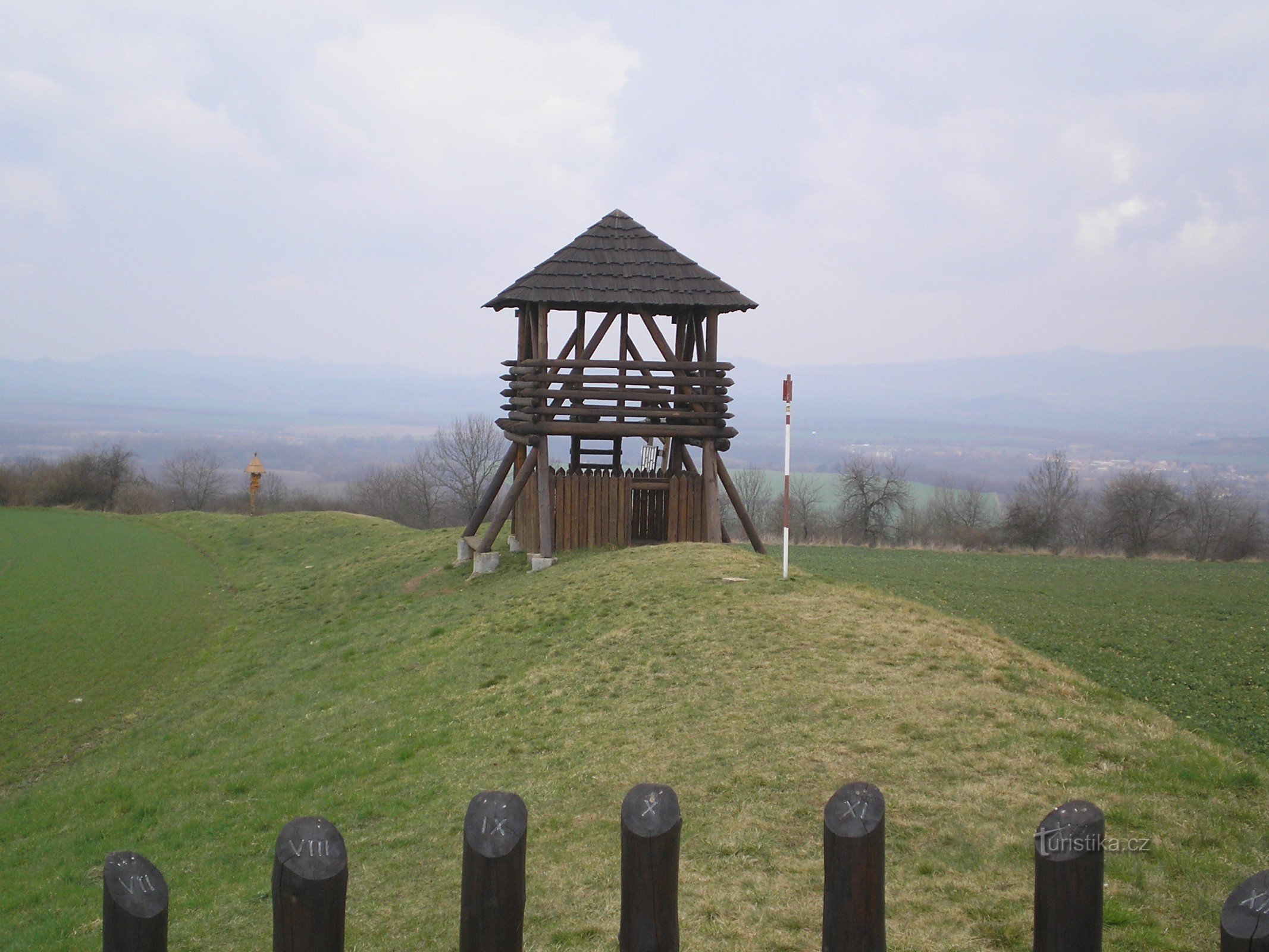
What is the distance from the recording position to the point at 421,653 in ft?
42.8

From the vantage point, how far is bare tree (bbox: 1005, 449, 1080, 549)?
47438 mm

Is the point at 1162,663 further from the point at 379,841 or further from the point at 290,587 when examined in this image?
the point at 290,587

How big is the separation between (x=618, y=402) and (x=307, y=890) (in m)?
15.4

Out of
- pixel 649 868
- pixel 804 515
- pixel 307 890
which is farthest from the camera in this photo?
pixel 804 515

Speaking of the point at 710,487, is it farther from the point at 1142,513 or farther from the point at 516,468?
the point at 1142,513

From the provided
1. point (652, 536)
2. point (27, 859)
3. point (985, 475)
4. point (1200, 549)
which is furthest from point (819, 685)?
point (985, 475)

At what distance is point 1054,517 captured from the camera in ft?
168

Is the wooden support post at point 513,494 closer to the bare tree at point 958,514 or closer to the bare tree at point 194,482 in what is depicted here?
the bare tree at point 958,514

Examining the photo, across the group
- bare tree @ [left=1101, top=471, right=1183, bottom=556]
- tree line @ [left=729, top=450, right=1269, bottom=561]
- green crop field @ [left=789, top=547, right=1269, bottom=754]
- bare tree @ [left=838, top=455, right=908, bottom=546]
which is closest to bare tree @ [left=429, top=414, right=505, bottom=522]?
tree line @ [left=729, top=450, right=1269, bottom=561]

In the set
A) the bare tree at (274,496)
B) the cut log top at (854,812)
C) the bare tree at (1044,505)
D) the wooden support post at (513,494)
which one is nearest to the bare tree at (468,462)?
the bare tree at (274,496)

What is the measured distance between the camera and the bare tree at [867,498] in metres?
53.0

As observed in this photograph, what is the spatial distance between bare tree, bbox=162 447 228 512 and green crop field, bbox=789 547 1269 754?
5745 centimetres

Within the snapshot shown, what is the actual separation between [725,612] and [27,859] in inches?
295

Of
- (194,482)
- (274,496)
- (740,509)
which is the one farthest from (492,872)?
(194,482)
